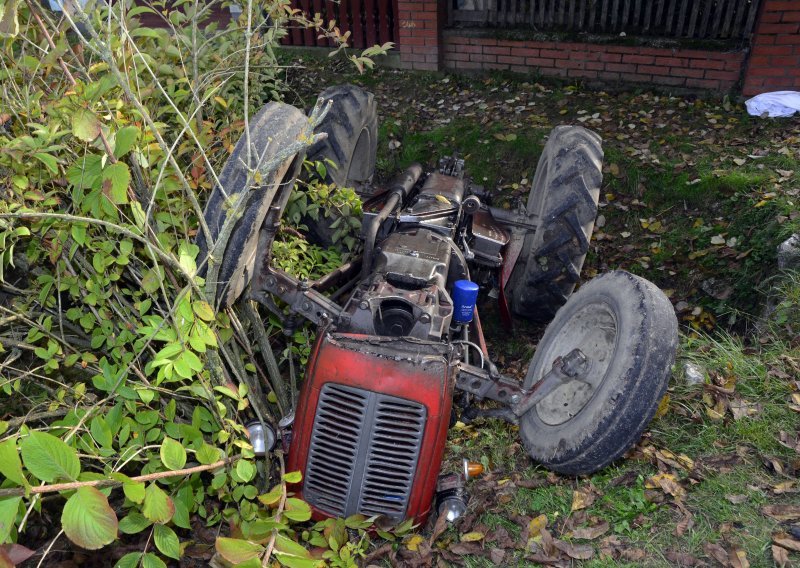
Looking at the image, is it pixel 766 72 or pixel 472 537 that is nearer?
pixel 472 537

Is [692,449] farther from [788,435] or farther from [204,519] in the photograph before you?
[204,519]

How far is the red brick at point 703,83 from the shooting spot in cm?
686

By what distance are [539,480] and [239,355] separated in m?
1.72

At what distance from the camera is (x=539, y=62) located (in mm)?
7629

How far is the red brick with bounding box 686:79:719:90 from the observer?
6859 millimetres

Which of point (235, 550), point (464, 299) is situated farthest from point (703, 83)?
point (235, 550)

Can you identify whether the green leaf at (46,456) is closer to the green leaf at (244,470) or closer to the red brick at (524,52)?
the green leaf at (244,470)

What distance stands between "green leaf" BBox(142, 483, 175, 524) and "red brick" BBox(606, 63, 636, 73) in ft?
23.6

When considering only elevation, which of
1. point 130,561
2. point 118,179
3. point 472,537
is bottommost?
point 472,537

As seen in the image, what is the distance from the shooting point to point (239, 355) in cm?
322

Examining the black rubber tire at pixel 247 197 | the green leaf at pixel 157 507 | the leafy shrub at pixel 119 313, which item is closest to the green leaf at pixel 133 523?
the leafy shrub at pixel 119 313

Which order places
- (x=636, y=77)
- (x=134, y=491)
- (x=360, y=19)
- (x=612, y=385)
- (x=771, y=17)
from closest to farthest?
1. (x=134, y=491)
2. (x=612, y=385)
3. (x=771, y=17)
4. (x=636, y=77)
5. (x=360, y=19)

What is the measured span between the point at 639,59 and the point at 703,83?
775mm

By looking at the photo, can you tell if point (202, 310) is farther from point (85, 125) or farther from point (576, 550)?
point (576, 550)
